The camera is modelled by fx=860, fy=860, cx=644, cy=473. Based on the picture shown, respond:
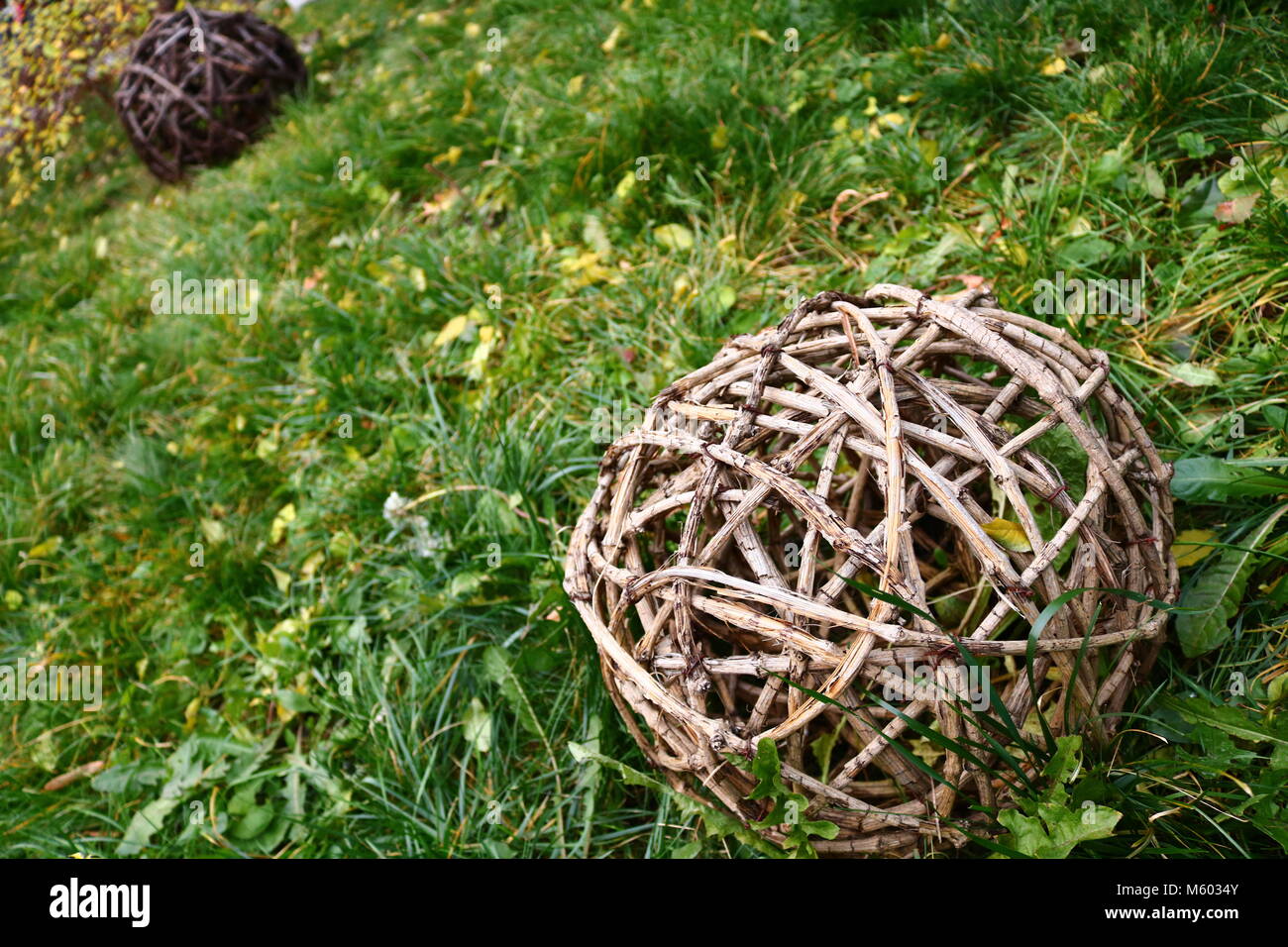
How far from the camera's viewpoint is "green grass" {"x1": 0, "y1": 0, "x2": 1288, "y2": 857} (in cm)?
179

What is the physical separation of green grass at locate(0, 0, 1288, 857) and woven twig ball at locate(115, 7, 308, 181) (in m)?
1.33

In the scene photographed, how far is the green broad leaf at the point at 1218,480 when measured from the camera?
58.7 inches

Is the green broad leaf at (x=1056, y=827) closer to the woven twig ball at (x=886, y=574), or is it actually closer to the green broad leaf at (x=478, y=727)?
the woven twig ball at (x=886, y=574)

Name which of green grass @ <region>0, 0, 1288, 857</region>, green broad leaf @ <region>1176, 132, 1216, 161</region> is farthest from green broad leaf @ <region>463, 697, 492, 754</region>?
green broad leaf @ <region>1176, 132, 1216, 161</region>

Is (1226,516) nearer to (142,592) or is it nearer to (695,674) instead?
(695,674)

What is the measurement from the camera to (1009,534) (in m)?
1.27

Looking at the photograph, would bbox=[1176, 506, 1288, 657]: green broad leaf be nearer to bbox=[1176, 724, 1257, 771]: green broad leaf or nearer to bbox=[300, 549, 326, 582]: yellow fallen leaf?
bbox=[1176, 724, 1257, 771]: green broad leaf

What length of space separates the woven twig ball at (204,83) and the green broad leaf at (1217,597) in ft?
16.2

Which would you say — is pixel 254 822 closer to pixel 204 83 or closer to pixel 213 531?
pixel 213 531

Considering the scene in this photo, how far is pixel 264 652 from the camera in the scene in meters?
2.19

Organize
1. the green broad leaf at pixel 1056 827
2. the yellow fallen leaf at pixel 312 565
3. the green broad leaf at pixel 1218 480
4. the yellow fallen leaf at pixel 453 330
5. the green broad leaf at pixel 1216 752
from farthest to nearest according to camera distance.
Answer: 1. the yellow fallen leaf at pixel 453 330
2. the yellow fallen leaf at pixel 312 565
3. the green broad leaf at pixel 1218 480
4. the green broad leaf at pixel 1216 752
5. the green broad leaf at pixel 1056 827

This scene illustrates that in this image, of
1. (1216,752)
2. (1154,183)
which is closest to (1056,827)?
(1216,752)

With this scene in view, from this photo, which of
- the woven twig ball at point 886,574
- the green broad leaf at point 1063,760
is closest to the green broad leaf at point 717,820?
the woven twig ball at point 886,574
